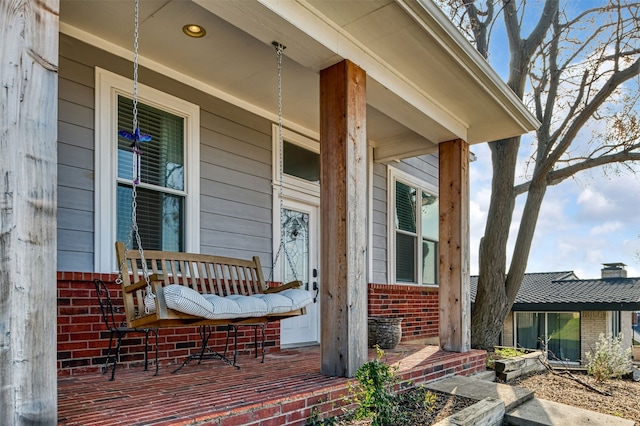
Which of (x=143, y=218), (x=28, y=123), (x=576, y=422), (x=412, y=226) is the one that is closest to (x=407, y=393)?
(x=576, y=422)

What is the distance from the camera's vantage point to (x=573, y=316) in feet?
42.5

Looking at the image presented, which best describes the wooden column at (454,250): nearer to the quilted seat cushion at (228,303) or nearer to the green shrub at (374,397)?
the quilted seat cushion at (228,303)

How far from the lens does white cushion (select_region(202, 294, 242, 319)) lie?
2783mm

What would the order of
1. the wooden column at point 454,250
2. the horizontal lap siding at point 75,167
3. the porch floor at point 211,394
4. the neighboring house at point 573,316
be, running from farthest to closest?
1. the neighboring house at point 573,316
2. the wooden column at point 454,250
3. the horizontal lap siding at point 75,167
4. the porch floor at point 211,394

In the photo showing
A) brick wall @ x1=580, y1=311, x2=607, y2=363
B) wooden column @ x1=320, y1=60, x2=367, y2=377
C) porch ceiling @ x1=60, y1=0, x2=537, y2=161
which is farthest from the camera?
brick wall @ x1=580, y1=311, x2=607, y2=363

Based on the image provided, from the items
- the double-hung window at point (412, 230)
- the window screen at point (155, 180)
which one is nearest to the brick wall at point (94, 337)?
the window screen at point (155, 180)

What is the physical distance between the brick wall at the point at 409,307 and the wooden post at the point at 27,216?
445cm

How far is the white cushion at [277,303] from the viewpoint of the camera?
10.5 ft

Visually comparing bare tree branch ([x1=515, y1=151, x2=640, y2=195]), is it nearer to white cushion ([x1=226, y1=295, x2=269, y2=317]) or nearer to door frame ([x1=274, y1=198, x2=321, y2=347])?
door frame ([x1=274, y1=198, x2=321, y2=347])

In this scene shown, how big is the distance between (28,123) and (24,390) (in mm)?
993

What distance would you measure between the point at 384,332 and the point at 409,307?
1.68 metres

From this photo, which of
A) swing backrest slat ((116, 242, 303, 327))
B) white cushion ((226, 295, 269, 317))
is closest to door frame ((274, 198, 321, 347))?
swing backrest slat ((116, 242, 303, 327))

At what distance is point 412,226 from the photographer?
711 centimetres

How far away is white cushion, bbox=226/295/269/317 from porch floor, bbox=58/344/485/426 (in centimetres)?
44
